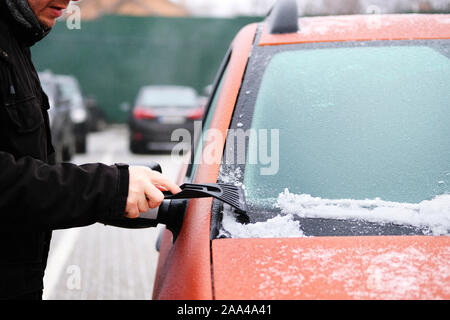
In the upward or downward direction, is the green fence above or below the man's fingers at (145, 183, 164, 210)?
above

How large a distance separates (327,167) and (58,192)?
2.55ft

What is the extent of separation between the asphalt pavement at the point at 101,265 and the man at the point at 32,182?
299 centimetres

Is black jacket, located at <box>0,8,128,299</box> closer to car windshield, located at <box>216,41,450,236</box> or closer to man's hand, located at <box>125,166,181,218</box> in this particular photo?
man's hand, located at <box>125,166,181,218</box>

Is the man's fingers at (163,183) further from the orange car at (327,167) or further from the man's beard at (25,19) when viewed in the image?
the man's beard at (25,19)

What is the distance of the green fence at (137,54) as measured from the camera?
2302 cm

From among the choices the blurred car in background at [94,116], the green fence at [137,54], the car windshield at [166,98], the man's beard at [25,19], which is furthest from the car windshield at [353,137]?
the green fence at [137,54]

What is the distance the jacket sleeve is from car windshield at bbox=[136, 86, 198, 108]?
39.2 feet

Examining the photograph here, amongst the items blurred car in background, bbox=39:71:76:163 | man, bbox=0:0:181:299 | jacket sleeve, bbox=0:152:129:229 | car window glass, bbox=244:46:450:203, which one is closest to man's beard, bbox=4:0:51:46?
man, bbox=0:0:181:299

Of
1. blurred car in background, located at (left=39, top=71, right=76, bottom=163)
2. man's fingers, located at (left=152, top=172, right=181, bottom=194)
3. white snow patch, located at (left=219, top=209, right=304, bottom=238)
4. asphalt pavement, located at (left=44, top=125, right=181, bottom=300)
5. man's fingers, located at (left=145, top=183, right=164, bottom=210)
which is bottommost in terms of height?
white snow patch, located at (left=219, top=209, right=304, bottom=238)

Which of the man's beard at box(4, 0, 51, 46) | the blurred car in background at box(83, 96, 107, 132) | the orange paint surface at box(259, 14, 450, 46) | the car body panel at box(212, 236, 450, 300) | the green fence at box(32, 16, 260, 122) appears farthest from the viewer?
the green fence at box(32, 16, 260, 122)

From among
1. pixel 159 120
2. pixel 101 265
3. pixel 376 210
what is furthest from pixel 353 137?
pixel 159 120

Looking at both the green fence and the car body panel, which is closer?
the car body panel

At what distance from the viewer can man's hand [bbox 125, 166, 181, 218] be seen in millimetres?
1604
